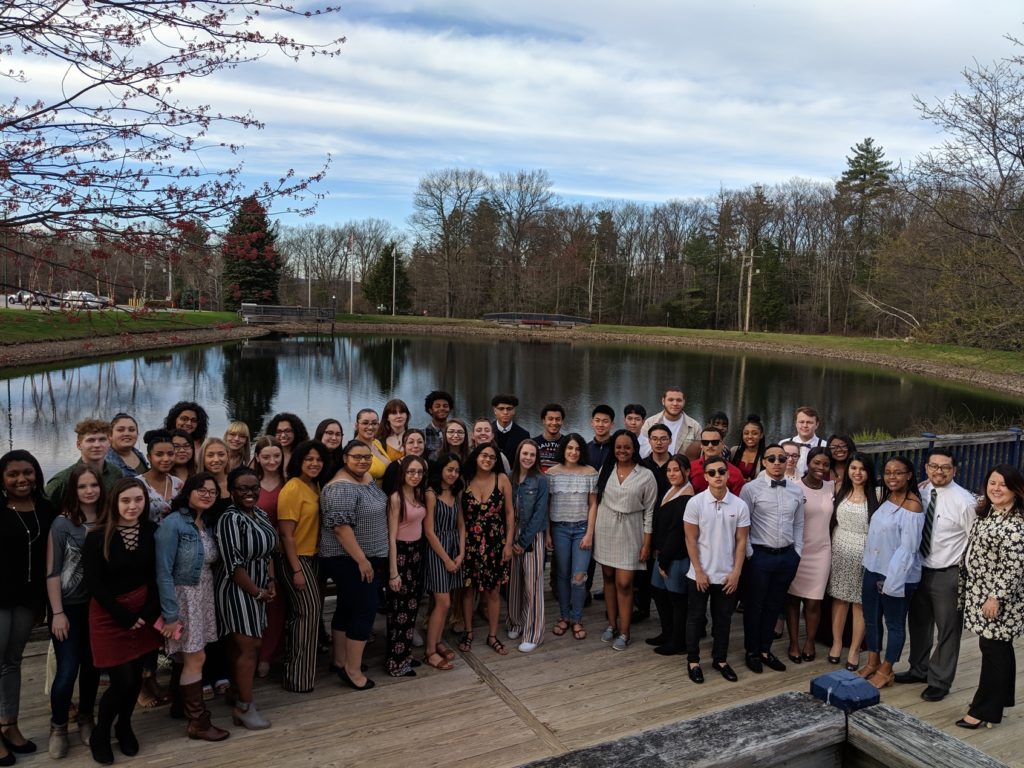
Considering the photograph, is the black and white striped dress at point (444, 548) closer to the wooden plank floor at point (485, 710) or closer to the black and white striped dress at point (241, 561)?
the wooden plank floor at point (485, 710)

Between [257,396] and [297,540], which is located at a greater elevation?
[297,540]

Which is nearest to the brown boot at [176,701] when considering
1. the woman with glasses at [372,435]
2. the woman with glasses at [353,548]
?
the woman with glasses at [353,548]

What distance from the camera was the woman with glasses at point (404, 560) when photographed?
14.6 feet

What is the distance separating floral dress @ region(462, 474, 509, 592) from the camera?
15.9 feet

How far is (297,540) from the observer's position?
4258mm

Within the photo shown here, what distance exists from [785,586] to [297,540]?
327 centimetres

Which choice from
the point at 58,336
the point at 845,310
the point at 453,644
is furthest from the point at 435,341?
the point at 453,644

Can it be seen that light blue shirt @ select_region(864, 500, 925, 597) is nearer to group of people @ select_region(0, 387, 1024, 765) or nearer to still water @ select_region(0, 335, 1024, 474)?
group of people @ select_region(0, 387, 1024, 765)

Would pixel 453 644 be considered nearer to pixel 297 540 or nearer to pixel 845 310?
pixel 297 540

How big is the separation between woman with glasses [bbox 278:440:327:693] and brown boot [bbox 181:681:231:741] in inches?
23.0

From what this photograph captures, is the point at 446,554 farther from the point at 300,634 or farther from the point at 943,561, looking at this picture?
the point at 943,561

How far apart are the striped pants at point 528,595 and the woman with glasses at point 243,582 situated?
6.07 feet

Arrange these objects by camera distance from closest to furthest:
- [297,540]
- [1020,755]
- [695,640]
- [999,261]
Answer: [1020,755], [297,540], [695,640], [999,261]

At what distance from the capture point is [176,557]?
363 cm
